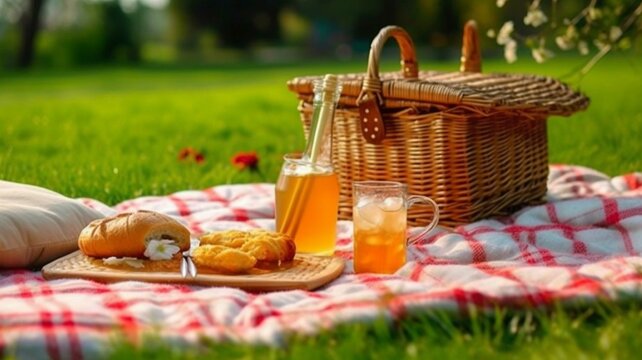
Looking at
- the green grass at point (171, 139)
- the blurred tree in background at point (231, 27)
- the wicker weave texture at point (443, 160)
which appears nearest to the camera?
the wicker weave texture at point (443, 160)

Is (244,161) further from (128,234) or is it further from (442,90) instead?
(128,234)

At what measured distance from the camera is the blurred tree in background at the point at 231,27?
2106 centimetres

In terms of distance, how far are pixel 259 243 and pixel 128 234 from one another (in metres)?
0.32

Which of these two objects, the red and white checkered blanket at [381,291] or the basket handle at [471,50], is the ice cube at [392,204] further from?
the basket handle at [471,50]

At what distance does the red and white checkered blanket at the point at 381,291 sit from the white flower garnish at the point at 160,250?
176 mm

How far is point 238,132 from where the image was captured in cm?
600

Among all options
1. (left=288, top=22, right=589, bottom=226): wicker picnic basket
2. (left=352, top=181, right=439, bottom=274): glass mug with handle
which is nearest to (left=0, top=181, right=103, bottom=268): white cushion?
(left=352, top=181, right=439, bottom=274): glass mug with handle

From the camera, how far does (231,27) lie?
80.6 feet

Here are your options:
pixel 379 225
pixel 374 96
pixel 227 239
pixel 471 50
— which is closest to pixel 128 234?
pixel 227 239

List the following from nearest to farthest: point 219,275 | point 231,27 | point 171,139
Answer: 1. point 219,275
2. point 171,139
3. point 231,27

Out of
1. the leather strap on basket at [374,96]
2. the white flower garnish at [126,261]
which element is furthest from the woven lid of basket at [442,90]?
the white flower garnish at [126,261]

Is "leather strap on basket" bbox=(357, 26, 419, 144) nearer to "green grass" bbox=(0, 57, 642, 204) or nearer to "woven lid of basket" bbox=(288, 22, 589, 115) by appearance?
"woven lid of basket" bbox=(288, 22, 589, 115)

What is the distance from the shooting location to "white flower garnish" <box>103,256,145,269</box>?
101 inches

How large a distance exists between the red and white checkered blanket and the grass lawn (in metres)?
0.05
